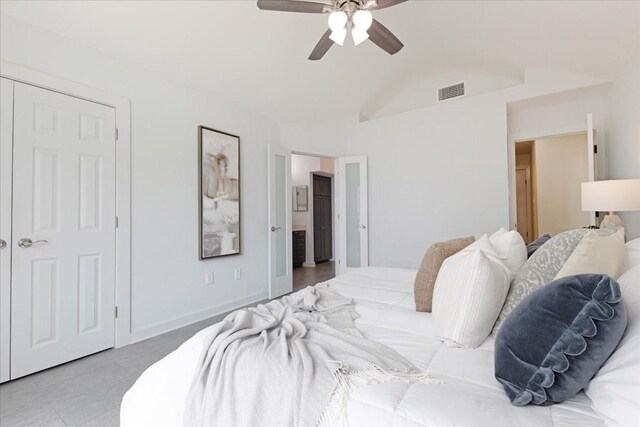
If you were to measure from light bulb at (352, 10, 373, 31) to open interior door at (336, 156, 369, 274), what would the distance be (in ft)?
9.80

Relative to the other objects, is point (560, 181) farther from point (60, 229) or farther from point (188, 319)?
point (60, 229)

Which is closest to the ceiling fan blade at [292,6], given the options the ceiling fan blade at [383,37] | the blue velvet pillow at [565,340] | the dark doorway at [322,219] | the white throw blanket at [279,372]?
the ceiling fan blade at [383,37]

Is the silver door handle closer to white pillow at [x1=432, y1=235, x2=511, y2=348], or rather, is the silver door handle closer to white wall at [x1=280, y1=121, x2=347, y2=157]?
white pillow at [x1=432, y1=235, x2=511, y2=348]

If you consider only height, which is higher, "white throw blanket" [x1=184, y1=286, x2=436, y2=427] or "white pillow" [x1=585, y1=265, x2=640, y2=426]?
"white pillow" [x1=585, y1=265, x2=640, y2=426]

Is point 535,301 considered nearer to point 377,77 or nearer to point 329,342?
point 329,342

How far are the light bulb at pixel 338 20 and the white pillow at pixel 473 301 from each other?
161 centimetres

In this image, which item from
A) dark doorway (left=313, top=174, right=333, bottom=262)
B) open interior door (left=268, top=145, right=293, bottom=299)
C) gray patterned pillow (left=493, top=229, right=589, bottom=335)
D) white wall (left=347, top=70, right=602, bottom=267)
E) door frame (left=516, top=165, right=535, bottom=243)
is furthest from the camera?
dark doorway (left=313, top=174, right=333, bottom=262)

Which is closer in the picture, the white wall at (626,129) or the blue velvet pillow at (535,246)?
Result: the blue velvet pillow at (535,246)

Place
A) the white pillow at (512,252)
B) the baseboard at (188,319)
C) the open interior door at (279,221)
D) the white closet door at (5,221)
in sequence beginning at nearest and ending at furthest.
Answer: the white pillow at (512,252) < the white closet door at (5,221) < the baseboard at (188,319) < the open interior door at (279,221)

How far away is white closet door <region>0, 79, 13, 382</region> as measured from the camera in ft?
6.73

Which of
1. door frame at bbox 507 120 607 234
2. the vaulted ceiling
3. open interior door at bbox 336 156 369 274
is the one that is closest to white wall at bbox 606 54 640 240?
door frame at bbox 507 120 607 234

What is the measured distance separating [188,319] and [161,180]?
4.84 feet

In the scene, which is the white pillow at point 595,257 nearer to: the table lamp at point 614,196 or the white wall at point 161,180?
the table lamp at point 614,196

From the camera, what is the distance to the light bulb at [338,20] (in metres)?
1.91
